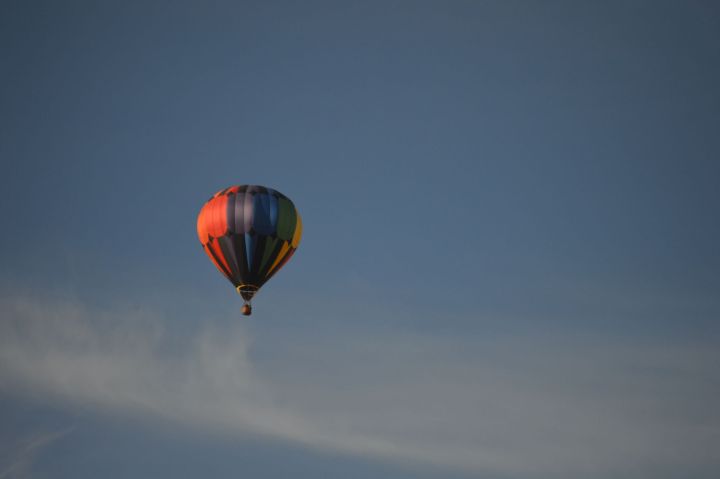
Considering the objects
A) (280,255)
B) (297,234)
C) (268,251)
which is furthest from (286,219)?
(268,251)

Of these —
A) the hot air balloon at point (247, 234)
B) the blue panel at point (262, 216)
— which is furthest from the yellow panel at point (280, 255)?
the blue panel at point (262, 216)

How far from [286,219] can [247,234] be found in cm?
313

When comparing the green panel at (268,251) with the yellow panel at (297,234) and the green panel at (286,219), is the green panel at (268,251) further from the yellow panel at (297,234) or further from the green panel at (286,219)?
the yellow panel at (297,234)

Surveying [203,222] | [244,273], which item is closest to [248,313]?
[244,273]

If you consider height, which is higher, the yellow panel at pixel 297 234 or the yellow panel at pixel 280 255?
the yellow panel at pixel 297 234

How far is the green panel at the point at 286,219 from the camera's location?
75.2 m

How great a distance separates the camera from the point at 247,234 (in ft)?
243

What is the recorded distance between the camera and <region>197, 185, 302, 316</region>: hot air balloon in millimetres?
73812

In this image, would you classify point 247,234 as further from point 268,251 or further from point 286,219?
point 286,219

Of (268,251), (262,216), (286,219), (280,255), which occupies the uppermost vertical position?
(286,219)

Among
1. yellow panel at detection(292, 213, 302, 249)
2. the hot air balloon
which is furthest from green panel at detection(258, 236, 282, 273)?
yellow panel at detection(292, 213, 302, 249)

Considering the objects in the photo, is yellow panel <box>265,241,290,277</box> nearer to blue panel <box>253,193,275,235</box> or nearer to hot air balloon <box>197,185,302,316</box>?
hot air balloon <box>197,185,302,316</box>

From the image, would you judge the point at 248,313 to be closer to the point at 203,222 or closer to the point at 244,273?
the point at 244,273

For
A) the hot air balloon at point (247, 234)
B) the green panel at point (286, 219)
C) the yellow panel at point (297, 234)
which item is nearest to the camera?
the hot air balloon at point (247, 234)
